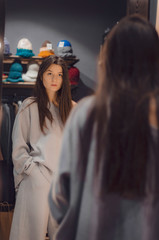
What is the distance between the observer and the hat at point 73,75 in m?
4.25

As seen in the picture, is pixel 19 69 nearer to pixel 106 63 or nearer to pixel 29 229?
pixel 29 229

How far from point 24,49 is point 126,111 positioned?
10.8 ft

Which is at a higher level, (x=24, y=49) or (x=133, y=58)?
(x=24, y=49)

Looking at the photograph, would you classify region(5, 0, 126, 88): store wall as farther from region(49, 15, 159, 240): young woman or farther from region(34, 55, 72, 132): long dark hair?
region(49, 15, 159, 240): young woman

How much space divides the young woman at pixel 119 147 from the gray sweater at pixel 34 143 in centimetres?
133

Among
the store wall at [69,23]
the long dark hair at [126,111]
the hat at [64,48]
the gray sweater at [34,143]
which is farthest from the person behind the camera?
the store wall at [69,23]

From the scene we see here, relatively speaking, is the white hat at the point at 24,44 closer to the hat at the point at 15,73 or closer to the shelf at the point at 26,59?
the shelf at the point at 26,59

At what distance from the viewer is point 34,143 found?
255cm

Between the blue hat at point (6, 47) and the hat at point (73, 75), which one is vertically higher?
the blue hat at point (6, 47)

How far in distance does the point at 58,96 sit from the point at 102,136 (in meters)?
1.65

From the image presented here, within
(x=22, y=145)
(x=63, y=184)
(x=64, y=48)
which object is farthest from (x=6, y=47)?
(x=63, y=184)

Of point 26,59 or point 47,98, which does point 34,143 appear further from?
point 26,59

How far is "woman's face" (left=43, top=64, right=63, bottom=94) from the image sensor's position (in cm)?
262

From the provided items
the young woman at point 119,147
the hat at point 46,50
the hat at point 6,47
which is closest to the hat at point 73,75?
the hat at point 46,50
